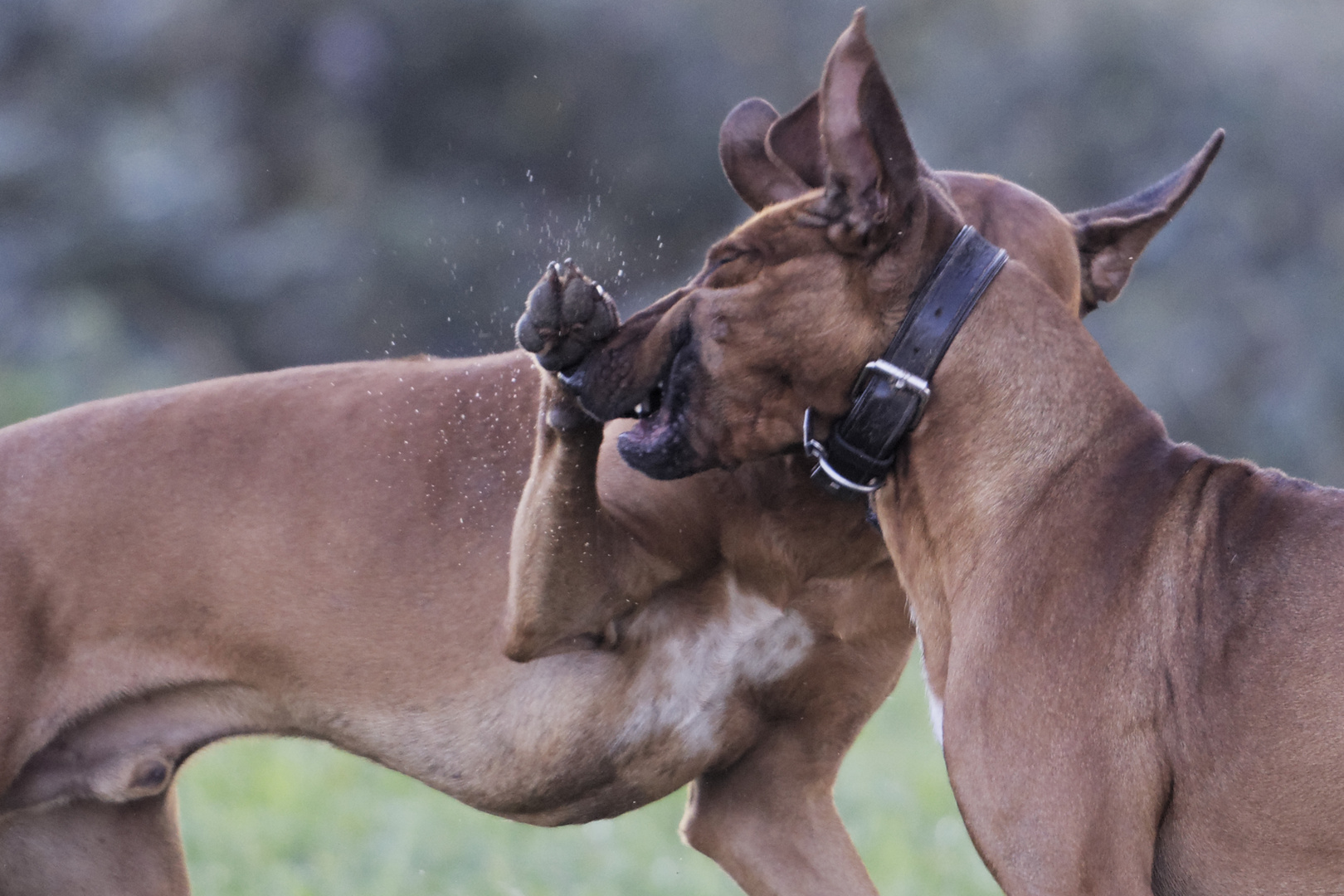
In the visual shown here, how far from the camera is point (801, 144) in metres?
3.69

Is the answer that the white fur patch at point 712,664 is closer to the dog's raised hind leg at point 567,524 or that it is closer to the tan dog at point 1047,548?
the dog's raised hind leg at point 567,524

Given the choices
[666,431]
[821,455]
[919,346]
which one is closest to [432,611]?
[666,431]

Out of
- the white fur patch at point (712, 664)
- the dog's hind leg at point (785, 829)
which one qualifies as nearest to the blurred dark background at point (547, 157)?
the dog's hind leg at point (785, 829)

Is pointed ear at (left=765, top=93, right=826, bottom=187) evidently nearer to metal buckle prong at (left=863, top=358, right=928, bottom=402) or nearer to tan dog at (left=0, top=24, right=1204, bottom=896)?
tan dog at (left=0, top=24, right=1204, bottom=896)

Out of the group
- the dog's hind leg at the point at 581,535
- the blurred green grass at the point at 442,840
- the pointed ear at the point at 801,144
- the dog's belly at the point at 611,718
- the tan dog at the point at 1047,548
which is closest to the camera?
the tan dog at the point at 1047,548

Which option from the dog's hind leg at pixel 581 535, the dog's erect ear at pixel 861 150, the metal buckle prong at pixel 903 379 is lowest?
the dog's hind leg at pixel 581 535

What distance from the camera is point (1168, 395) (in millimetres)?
13992

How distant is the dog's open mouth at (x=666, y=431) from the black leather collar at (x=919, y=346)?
32 centimetres

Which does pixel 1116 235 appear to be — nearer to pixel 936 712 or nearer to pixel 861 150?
pixel 861 150

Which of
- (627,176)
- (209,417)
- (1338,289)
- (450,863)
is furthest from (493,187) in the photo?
(209,417)

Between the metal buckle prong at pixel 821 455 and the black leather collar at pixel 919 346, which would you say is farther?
the metal buckle prong at pixel 821 455

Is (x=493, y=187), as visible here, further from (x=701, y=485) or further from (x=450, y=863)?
(x=701, y=485)

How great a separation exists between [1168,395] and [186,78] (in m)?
9.62

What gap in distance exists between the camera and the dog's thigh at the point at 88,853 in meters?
4.25
